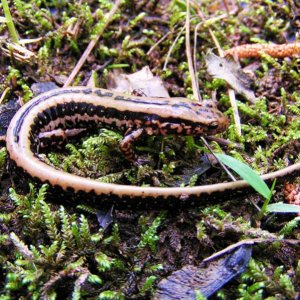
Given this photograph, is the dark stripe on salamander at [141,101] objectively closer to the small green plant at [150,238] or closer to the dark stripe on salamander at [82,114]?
the dark stripe on salamander at [82,114]

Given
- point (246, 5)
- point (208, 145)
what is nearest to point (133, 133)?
point (208, 145)

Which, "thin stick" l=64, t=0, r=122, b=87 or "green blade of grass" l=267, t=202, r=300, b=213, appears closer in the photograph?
"green blade of grass" l=267, t=202, r=300, b=213

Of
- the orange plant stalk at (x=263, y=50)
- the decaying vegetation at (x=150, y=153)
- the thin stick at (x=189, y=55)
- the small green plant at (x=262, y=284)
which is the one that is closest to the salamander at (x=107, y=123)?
the decaying vegetation at (x=150, y=153)

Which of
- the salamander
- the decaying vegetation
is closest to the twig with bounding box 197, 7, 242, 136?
the decaying vegetation

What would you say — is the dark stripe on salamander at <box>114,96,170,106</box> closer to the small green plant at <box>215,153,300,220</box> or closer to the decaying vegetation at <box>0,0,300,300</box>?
the decaying vegetation at <box>0,0,300,300</box>

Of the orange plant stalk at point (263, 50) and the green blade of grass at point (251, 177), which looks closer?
the green blade of grass at point (251, 177)

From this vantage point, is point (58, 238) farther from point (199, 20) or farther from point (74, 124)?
point (199, 20)
